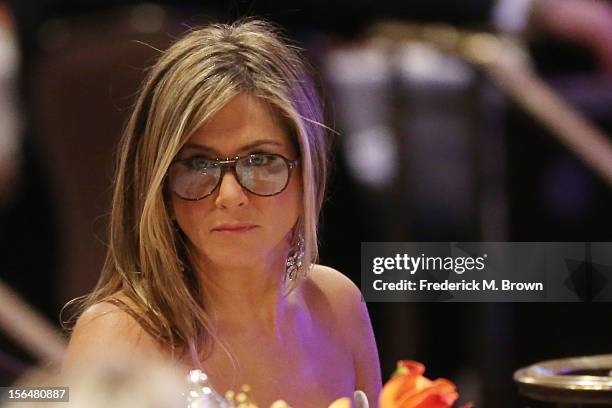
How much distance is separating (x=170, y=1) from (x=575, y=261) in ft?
1.84

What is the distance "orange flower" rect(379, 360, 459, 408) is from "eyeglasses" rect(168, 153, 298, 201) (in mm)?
224

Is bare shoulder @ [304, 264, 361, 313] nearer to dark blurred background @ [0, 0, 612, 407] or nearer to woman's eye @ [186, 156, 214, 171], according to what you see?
dark blurred background @ [0, 0, 612, 407]

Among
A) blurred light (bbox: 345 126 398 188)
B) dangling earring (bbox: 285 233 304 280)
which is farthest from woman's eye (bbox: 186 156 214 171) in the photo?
blurred light (bbox: 345 126 398 188)

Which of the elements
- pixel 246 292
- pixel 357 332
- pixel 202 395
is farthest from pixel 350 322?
pixel 202 395

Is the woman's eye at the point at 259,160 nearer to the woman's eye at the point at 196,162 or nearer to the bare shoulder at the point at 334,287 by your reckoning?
the woman's eye at the point at 196,162

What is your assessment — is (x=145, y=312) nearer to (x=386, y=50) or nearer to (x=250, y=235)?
(x=250, y=235)

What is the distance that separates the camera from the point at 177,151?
3.65 ft

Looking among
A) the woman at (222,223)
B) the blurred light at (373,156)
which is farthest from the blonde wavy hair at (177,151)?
the blurred light at (373,156)

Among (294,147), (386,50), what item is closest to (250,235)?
(294,147)

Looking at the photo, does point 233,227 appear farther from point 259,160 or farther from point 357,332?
point 357,332

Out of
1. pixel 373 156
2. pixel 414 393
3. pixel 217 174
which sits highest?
pixel 373 156

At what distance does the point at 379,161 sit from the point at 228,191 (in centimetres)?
55

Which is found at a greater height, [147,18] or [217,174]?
[147,18]

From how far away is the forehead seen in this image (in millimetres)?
1117
